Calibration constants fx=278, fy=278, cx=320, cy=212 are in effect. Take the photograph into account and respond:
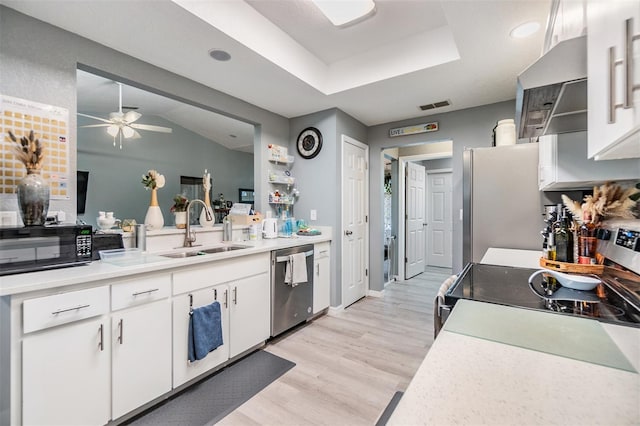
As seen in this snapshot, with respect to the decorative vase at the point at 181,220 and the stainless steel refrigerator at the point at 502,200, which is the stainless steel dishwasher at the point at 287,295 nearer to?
the decorative vase at the point at 181,220

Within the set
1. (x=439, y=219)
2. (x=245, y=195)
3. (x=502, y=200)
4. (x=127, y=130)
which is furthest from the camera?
(x=245, y=195)

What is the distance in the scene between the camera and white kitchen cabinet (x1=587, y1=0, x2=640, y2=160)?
56 cm

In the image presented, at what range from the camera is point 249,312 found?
90.4 inches

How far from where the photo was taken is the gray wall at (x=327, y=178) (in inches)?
130

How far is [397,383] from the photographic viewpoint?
1.97 m

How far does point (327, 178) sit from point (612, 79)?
2.77 meters

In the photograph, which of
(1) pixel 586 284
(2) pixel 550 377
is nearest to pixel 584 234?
(1) pixel 586 284

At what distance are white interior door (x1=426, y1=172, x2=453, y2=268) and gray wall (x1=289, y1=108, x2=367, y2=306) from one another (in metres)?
3.17

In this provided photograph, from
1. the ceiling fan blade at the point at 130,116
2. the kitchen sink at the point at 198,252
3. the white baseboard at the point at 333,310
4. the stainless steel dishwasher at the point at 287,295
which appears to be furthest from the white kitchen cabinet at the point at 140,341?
the ceiling fan blade at the point at 130,116

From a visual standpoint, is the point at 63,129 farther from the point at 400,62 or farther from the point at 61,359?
the point at 400,62

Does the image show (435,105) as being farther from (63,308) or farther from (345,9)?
(63,308)

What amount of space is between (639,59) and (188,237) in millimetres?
2623

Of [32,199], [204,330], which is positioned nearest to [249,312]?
[204,330]

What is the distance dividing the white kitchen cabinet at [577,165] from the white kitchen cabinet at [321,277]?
2.10 m
